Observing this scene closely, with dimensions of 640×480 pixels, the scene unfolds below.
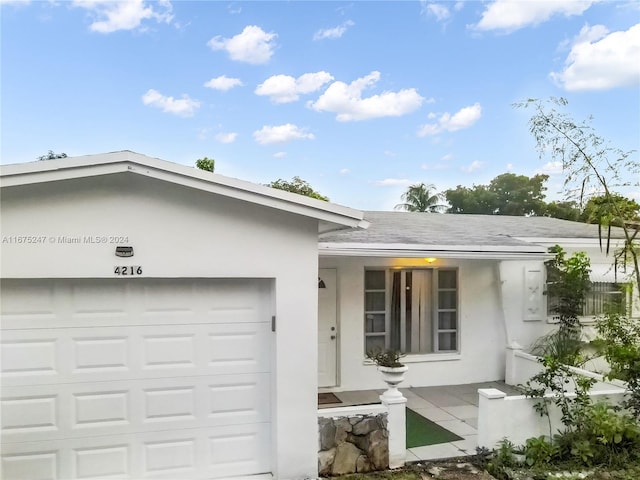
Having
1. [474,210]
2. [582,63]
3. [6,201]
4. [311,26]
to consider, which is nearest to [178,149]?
[311,26]

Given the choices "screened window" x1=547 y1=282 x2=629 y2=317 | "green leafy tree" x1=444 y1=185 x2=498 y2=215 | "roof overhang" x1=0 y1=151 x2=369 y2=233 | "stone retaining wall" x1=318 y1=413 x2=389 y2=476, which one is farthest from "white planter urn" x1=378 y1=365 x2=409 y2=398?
"green leafy tree" x1=444 y1=185 x2=498 y2=215

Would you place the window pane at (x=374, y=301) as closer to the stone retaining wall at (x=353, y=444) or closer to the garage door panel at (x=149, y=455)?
the stone retaining wall at (x=353, y=444)

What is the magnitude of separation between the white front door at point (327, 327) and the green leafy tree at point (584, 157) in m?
4.86

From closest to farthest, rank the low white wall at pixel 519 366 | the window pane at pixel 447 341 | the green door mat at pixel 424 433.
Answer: the green door mat at pixel 424 433 → the low white wall at pixel 519 366 → the window pane at pixel 447 341

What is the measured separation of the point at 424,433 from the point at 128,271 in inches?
209

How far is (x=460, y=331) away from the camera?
10891 mm

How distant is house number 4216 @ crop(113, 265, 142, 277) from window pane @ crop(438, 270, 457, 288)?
23.7 ft

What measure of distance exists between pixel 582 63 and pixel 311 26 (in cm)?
938

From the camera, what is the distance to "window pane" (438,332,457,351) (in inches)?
429

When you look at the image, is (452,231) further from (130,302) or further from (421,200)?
(421,200)

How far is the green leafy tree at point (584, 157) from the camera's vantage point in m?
8.27

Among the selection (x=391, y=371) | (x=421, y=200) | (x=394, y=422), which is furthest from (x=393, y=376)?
(x=421, y=200)

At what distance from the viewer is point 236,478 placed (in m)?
6.07

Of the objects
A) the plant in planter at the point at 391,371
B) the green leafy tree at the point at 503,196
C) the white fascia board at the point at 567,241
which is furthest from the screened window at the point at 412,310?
the green leafy tree at the point at 503,196
